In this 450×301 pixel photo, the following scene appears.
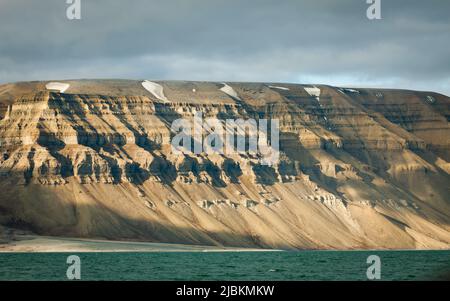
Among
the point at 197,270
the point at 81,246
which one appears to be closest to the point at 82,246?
the point at 81,246

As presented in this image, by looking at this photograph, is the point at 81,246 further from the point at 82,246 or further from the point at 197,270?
the point at 197,270

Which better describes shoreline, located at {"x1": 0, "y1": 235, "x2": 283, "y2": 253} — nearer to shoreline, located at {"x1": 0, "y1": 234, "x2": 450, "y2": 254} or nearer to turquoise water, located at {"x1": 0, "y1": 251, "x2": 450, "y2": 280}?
shoreline, located at {"x1": 0, "y1": 234, "x2": 450, "y2": 254}

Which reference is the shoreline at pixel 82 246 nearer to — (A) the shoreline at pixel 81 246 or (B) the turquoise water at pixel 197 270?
(A) the shoreline at pixel 81 246

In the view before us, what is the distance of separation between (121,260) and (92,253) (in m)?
26.9

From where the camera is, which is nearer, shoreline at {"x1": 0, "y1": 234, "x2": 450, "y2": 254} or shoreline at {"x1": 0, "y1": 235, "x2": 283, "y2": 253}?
shoreline at {"x1": 0, "y1": 234, "x2": 450, "y2": 254}

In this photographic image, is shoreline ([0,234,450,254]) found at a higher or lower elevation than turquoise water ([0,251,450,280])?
lower

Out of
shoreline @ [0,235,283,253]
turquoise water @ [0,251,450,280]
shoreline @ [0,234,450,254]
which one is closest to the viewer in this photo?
turquoise water @ [0,251,450,280]

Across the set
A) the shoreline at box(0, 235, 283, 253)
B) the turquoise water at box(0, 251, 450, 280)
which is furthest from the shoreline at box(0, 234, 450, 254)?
the turquoise water at box(0, 251, 450, 280)

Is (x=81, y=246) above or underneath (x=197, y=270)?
underneath

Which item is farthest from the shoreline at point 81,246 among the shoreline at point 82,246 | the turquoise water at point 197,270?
the turquoise water at point 197,270
